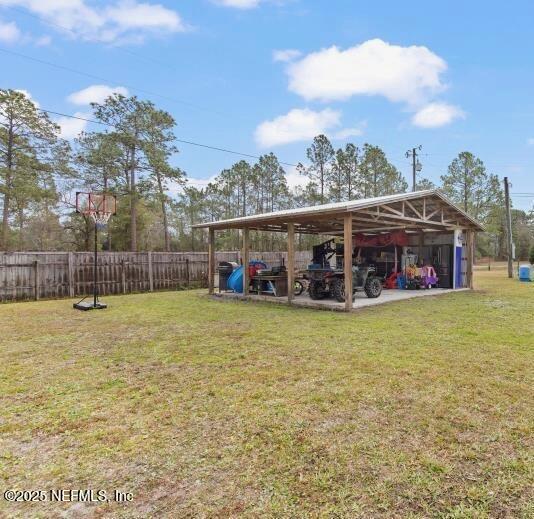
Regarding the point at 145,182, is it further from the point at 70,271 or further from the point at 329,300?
the point at 329,300

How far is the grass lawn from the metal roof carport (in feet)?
10.9

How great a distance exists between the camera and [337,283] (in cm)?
898

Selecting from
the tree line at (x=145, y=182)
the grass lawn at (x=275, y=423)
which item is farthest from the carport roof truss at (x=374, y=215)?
the tree line at (x=145, y=182)

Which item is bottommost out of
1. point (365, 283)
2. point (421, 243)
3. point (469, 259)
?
point (365, 283)

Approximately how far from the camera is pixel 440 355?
435cm

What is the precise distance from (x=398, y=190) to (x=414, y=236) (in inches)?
669

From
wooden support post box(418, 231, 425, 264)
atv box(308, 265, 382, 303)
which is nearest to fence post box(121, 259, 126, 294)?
atv box(308, 265, 382, 303)

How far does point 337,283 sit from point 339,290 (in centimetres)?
18

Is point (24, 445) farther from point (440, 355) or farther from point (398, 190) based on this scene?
point (398, 190)

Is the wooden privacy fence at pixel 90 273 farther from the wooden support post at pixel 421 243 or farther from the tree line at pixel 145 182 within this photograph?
the wooden support post at pixel 421 243

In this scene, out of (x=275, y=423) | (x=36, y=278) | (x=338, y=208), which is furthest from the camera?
(x=36, y=278)

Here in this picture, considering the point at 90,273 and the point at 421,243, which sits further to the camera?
the point at 421,243

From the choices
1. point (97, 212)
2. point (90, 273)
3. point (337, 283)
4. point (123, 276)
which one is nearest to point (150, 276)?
point (123, 276)

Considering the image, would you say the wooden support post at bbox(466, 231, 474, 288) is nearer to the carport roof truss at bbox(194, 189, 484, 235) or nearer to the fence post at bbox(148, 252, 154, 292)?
the carport roof truss at bbox(194, 189, 484, 235)
